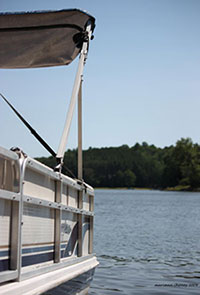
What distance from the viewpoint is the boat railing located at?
3975mm

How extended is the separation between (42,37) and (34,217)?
8.31ft

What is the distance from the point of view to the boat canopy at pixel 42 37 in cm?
558

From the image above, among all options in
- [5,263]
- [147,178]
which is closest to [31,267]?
[5,263]

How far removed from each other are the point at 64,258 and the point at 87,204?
4.75 ft

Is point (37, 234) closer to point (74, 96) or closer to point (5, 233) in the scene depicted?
point (5, 233)

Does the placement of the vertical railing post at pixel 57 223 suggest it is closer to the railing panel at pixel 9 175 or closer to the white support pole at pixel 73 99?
the white support pole at pixel 73 99

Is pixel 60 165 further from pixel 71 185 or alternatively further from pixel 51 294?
pixel 51 294

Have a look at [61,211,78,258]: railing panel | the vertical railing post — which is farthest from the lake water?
the vertical railing post

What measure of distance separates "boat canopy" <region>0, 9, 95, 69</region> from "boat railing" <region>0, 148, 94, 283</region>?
1.83 meters

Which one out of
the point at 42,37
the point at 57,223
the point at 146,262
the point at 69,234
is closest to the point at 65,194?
the point at 57,223

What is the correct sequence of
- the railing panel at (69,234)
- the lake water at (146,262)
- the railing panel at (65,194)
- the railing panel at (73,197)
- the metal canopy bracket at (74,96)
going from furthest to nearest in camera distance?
the lake water at (146,262)
the railing panel at (73,197)
the railing panel at (69,234)
the railing panel at (65,194)
the metal canopy bracket at (74,96)

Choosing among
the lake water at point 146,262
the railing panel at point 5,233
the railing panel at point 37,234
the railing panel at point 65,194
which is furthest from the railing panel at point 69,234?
the lake water at point 146,262

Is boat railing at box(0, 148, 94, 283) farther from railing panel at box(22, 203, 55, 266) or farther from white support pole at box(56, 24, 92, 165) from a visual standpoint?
white support pole at box(56, 24, 92, 165)

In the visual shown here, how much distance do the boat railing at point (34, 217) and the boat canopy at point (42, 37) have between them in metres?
1.83
